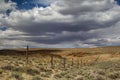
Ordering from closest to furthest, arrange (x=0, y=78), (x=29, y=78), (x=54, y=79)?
(x=0, y=78)
(x=29, y=78)
(x=54, y=79)

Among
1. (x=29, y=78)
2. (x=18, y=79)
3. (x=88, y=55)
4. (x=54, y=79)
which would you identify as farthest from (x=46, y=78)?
(x=88, y=55)

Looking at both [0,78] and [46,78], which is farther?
[46,78]

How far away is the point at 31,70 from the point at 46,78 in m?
3.82

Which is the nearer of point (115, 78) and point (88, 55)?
point (115, 78)

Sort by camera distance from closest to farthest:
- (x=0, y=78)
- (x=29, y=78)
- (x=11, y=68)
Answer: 1. (x=0, y=78)
2. (x=29, y=78)
3. (x=11, y=68)

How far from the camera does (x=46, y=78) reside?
94.6 feet

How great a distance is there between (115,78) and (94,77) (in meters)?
3.06

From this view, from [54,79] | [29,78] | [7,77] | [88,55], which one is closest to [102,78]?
[54,79]

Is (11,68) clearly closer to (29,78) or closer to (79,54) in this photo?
(29,78)

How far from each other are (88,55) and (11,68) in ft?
250

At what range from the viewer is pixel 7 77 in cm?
2459

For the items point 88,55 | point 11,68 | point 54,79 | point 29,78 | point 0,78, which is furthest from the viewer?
point 88,55

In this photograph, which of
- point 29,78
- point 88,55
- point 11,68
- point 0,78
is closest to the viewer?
point 0,78

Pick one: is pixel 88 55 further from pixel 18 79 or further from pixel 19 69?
pixel 18 79
